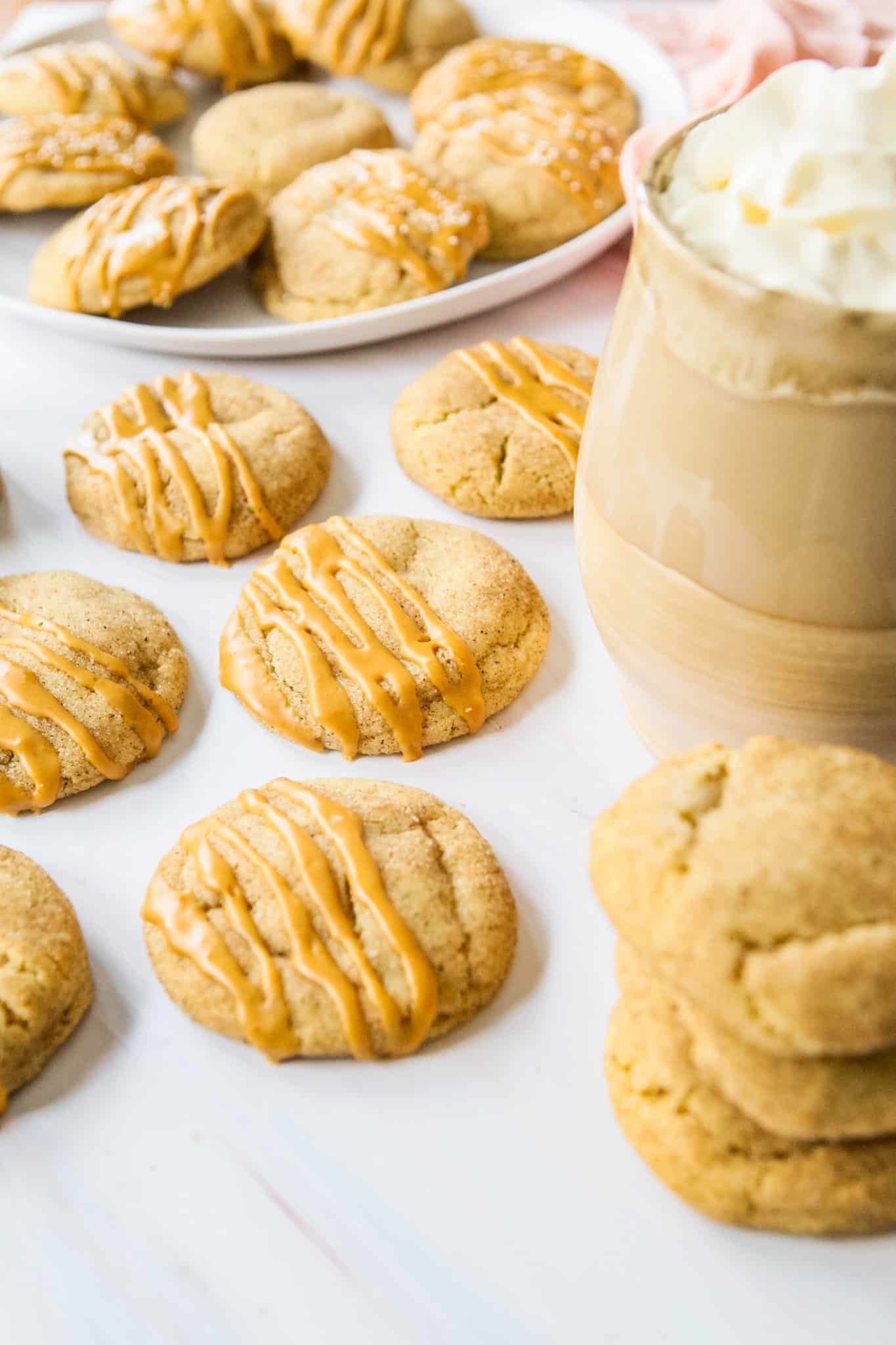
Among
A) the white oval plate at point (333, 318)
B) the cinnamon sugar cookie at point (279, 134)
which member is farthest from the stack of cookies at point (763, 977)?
the cinnamon sugar cookie at point (279, 134)

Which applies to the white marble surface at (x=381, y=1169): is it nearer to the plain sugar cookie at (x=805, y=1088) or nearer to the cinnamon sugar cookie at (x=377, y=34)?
the plain sugar cookie at (x=805, y=1088)

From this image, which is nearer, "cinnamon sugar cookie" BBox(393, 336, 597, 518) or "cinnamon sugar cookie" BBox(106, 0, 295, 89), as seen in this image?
"cinnamon sugar cookie" BBox(393, 336, 597, 518)

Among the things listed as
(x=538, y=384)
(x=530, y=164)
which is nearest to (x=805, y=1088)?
(x=538, y=384)

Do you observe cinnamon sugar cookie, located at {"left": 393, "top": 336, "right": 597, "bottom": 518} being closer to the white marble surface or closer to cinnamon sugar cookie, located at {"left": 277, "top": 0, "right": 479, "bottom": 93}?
the white marble surface

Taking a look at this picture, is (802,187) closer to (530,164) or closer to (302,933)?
(302,933)

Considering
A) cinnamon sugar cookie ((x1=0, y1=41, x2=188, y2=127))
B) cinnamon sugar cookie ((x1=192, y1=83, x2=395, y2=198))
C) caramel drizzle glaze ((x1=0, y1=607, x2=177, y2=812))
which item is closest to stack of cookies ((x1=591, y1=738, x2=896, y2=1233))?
caramel drizzle glaze ((x1=0, y1=607, x2=177, y2=812))
